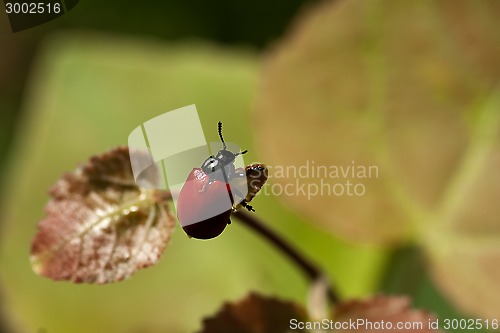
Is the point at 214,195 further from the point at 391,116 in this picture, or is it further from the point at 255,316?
the point at 391,116

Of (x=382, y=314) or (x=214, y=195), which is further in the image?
(x=382, y=314)

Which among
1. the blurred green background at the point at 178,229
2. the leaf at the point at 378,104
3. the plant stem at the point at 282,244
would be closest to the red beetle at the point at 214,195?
the plant stem at the point at 282,244

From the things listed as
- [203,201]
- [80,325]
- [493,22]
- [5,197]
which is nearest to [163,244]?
[203,201]

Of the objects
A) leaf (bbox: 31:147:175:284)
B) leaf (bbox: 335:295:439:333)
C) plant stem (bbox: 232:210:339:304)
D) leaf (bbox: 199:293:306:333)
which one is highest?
leaf (bbox: 31:147:175:284)

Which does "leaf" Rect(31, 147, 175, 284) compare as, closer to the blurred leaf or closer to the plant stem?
the plant stem

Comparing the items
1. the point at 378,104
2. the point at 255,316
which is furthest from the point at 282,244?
the point at 378,104

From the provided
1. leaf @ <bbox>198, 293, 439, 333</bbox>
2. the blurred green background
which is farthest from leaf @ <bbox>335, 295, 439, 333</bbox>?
the blurred green background

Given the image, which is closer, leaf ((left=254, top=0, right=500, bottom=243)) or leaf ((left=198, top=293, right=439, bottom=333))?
leaf ((left=198, top=293, right=439, bottom=333))
